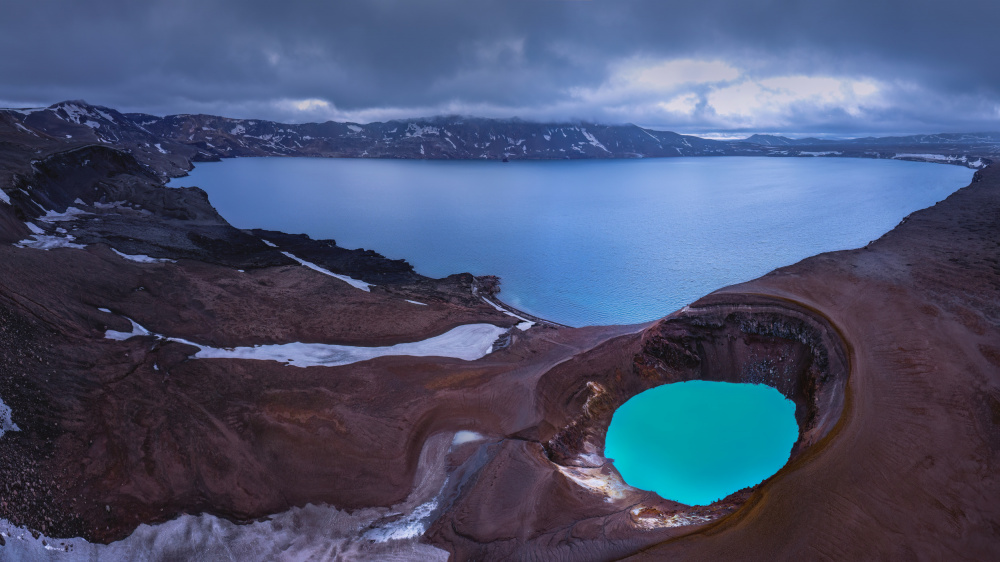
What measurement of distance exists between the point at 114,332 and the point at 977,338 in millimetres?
32809

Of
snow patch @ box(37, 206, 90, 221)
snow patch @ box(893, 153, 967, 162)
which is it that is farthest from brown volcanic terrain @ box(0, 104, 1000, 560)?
snow patch @ box(893, 153, 967, 162)

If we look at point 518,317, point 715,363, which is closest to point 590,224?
point 518,317

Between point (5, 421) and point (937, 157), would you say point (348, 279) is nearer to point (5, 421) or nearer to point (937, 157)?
point (5, 421)

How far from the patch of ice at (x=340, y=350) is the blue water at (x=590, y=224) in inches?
273

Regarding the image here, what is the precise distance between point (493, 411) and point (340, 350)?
7.79 m

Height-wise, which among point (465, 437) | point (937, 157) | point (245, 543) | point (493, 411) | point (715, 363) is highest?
point (937, 157)

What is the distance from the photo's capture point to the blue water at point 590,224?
32.2 meters

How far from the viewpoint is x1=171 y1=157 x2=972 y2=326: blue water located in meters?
32.2

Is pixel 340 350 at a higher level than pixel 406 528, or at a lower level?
higher

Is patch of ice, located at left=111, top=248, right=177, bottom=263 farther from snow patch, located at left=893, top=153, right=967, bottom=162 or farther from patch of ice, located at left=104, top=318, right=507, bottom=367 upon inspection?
snow patch, located at left=893, top=153, right=967, bottom=162

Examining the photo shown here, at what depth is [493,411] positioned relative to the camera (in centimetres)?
1680

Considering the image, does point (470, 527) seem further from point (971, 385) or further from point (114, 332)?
point (114, 332)

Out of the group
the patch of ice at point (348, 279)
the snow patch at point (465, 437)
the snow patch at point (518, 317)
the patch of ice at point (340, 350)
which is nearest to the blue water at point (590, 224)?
the snow patch at point (518, 317)

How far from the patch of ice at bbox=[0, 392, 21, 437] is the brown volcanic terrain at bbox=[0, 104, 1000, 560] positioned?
161mm
